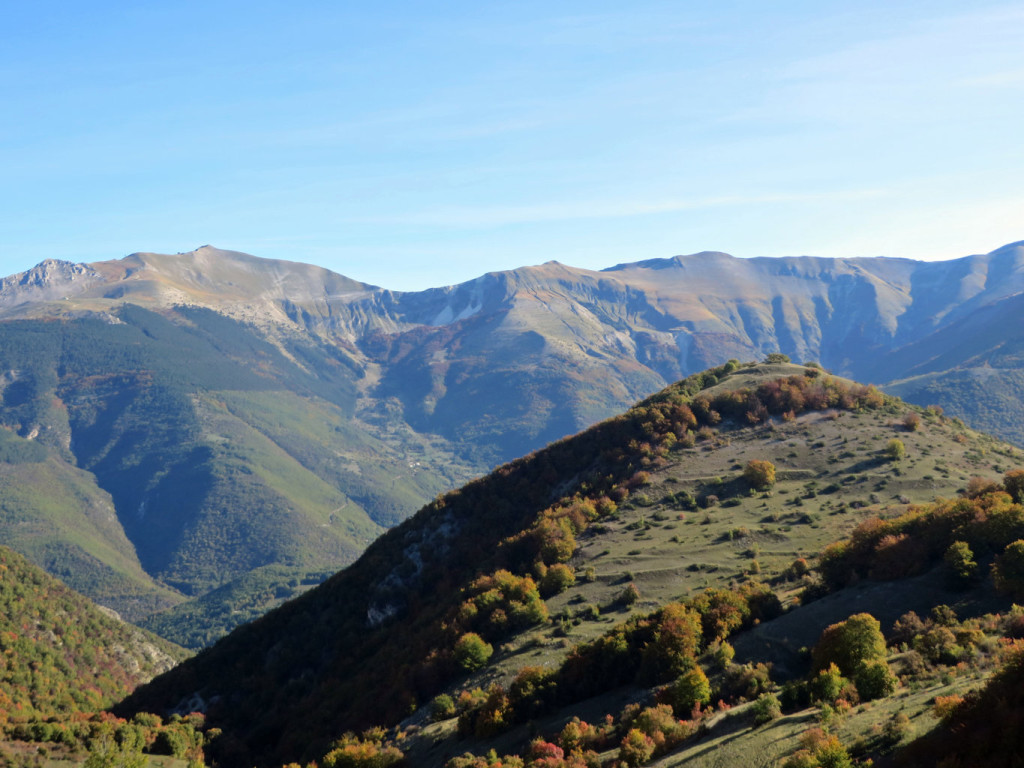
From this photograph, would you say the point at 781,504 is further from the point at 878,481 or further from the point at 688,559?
the point at 688,559

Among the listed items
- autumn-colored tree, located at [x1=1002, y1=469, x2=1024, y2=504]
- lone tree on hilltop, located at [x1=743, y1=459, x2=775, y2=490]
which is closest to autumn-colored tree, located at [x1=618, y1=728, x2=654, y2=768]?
autumn-colored tree, located at [x1=1002, y1=469, x2=1024, y2=504]

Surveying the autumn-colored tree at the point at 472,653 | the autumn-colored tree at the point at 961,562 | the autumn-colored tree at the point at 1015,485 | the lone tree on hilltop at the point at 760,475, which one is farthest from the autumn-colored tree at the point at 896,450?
the autumn-colored tree at the point at 472,653

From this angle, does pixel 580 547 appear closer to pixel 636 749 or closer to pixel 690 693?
pixel 690 693

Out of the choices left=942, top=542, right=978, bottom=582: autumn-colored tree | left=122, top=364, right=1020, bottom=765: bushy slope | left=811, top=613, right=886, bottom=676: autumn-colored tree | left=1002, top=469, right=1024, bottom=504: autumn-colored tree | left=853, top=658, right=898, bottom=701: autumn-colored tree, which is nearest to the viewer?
left=853, top=658, right=898, bottom=701: autumn-colored tree

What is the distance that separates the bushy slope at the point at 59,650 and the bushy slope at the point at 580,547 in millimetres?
39132

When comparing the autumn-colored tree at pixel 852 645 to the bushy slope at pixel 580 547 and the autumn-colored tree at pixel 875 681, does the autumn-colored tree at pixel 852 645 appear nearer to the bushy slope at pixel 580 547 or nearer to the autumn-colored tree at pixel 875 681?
the autumn-colored tree at pixel 875 681

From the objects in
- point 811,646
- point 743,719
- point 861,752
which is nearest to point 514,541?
point 811,646

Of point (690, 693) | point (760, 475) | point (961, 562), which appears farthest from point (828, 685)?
point (760, 475)

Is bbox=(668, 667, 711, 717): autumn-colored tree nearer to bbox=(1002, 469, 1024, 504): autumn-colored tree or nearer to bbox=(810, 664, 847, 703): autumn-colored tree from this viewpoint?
bbox=(810, 664, 847, 703): autumn-colored tree

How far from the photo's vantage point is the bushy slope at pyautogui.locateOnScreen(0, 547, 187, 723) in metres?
110

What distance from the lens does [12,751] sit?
54844 millimetres

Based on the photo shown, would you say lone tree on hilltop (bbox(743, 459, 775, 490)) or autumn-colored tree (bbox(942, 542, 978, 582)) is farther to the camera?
lone tree on hilltop (bbox(743, 459, 775, 490))

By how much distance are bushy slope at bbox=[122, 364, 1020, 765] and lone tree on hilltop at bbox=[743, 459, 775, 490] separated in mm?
1100

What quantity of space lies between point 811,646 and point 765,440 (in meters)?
45.1
